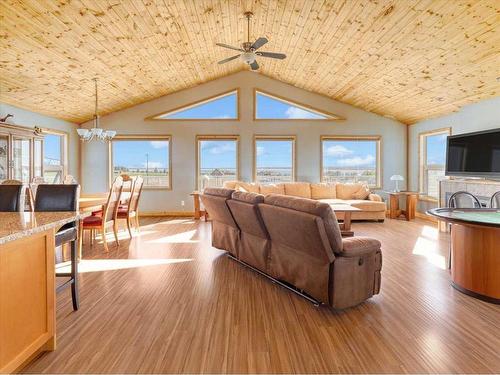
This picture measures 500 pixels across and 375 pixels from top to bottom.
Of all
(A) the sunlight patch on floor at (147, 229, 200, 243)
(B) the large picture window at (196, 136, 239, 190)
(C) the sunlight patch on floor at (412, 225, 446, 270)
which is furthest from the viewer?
(B) the large picture window at (196, 136, 239, 190)

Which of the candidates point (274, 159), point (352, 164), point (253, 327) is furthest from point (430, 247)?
point (274, 159)

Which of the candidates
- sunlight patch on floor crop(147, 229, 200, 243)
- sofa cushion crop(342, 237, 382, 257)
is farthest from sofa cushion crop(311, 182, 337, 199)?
sofa cushion crop(342, 237, 382, 257)

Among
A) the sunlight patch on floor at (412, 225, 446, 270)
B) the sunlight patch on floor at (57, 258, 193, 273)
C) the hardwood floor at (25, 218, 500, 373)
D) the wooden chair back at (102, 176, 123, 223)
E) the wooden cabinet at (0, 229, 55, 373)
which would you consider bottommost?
the hardwood floor at (25, 218, 500, 373)

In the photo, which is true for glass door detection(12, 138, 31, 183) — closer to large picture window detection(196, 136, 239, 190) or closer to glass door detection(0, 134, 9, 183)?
glass door detection(0, 134, 9, 183)

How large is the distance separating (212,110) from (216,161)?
1.35 m

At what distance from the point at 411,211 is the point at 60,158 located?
28.0 feet

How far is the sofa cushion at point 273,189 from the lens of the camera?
7.50 meters

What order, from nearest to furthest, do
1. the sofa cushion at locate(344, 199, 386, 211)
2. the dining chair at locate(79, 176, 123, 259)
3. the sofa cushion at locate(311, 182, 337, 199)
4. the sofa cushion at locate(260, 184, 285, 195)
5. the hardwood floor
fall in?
the hardwood floor, the dining chair at locate(79, 176, 123, 259), the sofa cushion at locate(344, 199, 386, 211), the sofa cushion at locate(260, 184, 285, 195), the sofa cushion at locate(311, 182, 337, 199)

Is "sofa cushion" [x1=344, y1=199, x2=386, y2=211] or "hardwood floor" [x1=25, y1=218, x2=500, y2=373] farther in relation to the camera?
"sofa cushion" [x1=344, y1=199, x2=386, y2=211]

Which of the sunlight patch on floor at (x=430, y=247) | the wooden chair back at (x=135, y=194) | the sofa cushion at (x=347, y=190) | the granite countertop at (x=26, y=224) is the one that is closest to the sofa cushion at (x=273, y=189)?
the sofa cushion at (x=347, y=190)

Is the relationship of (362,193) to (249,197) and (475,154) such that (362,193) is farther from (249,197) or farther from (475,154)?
(249,197)

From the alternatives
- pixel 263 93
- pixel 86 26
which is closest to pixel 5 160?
pixel 86 26

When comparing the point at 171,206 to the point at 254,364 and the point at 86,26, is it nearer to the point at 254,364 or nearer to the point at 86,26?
the point at 86,26

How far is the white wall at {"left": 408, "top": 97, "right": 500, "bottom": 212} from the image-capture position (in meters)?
5.52
